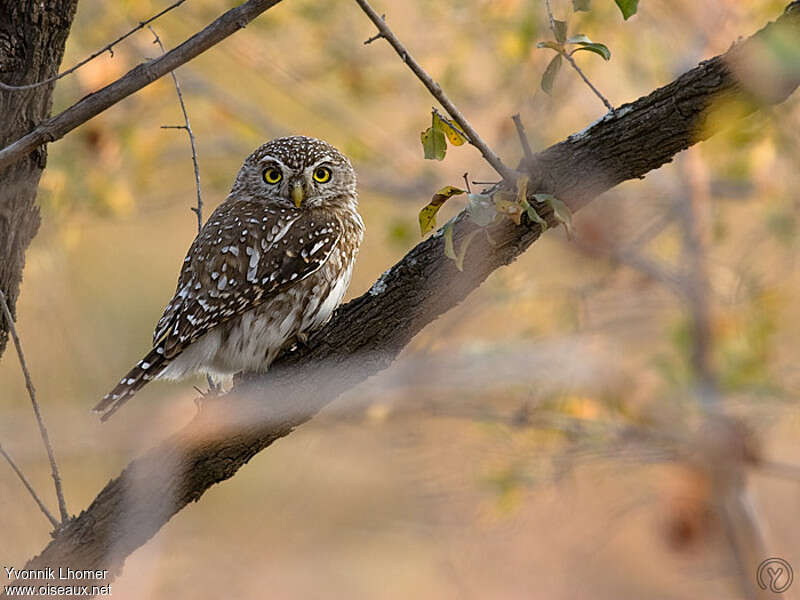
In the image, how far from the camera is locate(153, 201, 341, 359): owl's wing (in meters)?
3.99

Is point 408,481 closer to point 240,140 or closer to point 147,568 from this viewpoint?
point 147,568

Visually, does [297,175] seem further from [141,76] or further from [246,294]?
[141,76]

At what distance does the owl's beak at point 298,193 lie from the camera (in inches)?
177

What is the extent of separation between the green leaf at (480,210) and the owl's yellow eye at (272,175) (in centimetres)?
A: 204

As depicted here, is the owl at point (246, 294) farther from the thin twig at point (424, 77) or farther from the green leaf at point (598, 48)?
the green leaf at point (598, 48)

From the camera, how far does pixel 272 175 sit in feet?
15.5

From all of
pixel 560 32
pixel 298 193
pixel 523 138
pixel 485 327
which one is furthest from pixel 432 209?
pixel 485 327

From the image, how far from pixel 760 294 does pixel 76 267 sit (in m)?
5.84

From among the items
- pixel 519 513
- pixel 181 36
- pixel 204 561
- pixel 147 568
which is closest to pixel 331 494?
pixel 204 561

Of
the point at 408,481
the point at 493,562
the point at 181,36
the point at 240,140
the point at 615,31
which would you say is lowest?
the point at 493,562

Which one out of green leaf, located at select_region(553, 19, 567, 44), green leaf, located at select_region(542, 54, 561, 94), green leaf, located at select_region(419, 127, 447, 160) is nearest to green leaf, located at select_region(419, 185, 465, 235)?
green leaf, located at select_region(419, 127, 447, 160)

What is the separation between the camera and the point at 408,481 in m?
6.73

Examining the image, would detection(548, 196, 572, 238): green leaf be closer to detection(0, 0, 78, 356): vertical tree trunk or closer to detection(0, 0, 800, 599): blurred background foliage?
detection(0, 0, 78, 356): vertical tree trunk

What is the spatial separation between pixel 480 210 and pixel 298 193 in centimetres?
187
